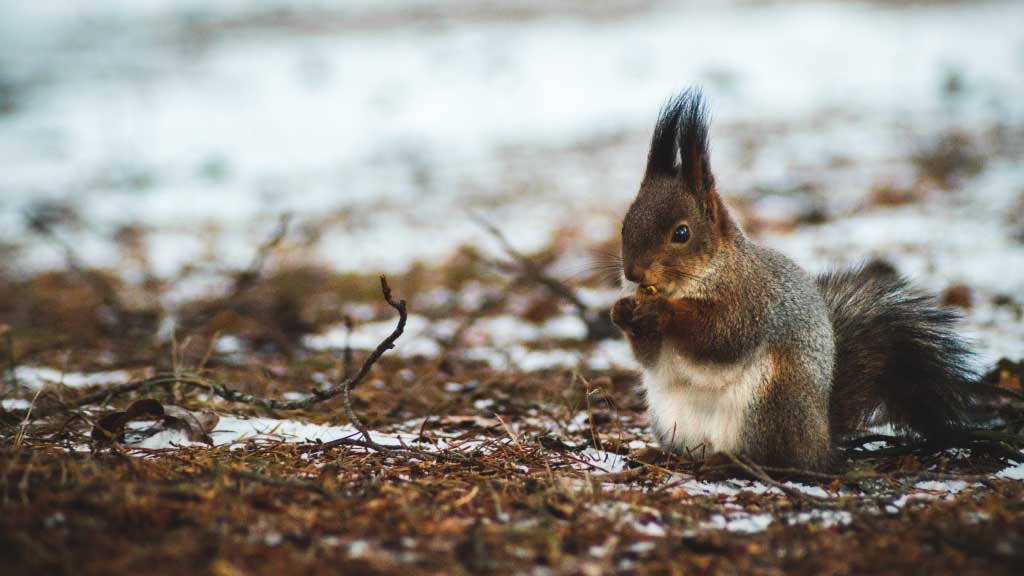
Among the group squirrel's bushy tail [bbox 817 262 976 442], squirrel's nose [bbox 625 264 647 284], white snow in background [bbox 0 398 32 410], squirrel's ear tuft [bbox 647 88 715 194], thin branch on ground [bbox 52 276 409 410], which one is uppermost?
squirrel's ear tuft [bbox 647 88 715 194]

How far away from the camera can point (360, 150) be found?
1016 cm

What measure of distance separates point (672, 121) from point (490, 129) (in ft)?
30.1

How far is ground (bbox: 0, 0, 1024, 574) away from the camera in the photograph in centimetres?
143

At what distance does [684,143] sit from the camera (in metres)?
1.99

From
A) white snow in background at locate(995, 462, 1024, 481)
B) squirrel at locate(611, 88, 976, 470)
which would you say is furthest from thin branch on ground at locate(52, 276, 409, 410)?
white snow in background at locate(995, 462, 1024, 481)

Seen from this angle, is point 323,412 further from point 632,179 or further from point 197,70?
point 197,70

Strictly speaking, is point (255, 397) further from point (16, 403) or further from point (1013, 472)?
point (1013, 472)

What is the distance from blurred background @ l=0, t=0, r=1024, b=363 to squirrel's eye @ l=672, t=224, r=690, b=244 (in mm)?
400

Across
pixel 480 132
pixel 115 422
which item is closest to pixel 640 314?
pixel 115 422

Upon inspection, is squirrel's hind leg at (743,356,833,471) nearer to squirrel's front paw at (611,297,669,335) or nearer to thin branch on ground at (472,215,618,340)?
squirrel's front paw at (611,297,669,335)

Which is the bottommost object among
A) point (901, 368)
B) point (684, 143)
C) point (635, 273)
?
point (901, 368)

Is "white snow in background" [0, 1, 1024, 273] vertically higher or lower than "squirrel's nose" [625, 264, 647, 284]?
higher

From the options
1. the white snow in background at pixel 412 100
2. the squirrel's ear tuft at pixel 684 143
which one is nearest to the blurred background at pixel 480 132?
the white snow in background at pixel 412 100

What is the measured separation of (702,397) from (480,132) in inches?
365
